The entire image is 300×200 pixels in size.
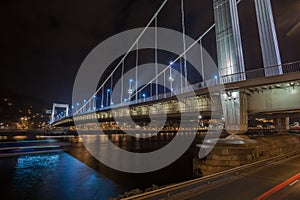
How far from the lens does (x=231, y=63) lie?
1423 cm

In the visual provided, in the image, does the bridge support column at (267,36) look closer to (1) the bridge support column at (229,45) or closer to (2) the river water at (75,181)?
→ (1) the bridge support column at (229,45)

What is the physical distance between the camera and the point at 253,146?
11.8 m

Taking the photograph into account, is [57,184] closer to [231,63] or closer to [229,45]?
[231,63]

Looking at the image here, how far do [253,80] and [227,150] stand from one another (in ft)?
15.8

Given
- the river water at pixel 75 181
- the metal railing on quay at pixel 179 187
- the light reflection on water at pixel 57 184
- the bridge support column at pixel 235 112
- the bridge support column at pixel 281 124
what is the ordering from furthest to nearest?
the bridge support column at pixel 281 124 < the bridge support column at pixel 235 112 < the river water at pixel 75 181 < the light reflection on water at pixel 57 184 < the metal railing on quay at pixel 179 187

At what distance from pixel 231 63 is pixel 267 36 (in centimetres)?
498

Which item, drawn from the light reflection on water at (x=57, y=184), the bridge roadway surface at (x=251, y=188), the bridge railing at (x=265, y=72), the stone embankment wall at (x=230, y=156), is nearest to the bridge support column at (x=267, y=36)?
the bridge railing at (x=265, y=72)

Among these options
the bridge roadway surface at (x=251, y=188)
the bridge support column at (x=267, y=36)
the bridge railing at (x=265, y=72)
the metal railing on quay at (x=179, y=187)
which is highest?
the bridge support column at (x=267, y=36)

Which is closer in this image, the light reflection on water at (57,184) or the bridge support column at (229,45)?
the light reflection on water at (57,184)

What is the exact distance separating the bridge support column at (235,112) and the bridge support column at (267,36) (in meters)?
4.28

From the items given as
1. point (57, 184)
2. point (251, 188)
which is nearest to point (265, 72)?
point (251, 188)

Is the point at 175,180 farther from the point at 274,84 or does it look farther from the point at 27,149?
the point at 27,149

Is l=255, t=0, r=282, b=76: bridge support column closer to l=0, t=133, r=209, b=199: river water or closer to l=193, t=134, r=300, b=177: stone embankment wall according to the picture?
l=193, t=134, r=300, b=177: stone embankment wall

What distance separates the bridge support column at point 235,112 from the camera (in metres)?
13.1
